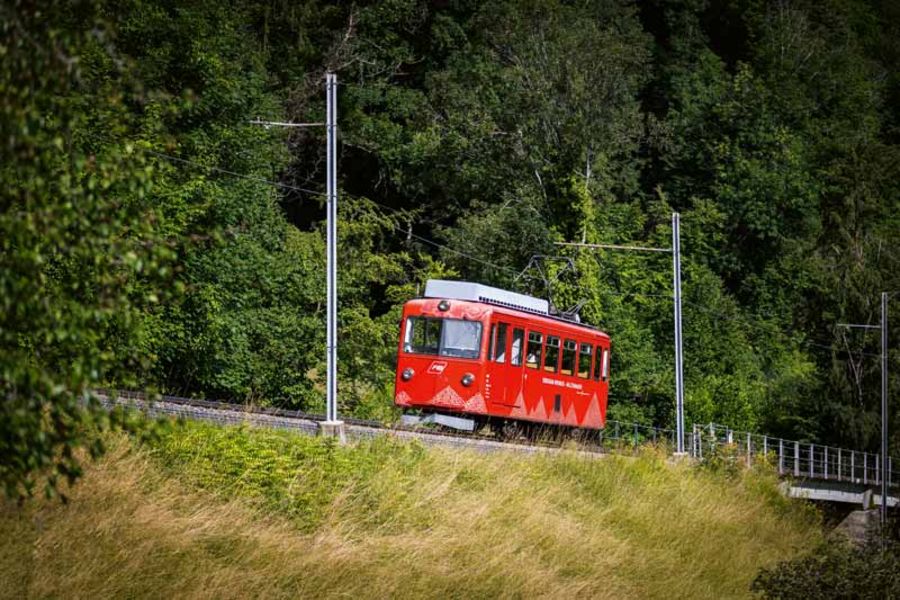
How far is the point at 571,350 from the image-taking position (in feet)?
104

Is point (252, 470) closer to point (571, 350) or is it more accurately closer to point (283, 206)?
point (571, 350)

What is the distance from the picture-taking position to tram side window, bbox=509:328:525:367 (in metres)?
29.0

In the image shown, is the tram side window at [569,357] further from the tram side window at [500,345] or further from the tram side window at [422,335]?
the tram side window at [422,335]

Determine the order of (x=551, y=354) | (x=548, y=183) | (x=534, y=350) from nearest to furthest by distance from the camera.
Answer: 1. (x=534, y=350)
2. (x=551, y=354)
3. (x=548, y=183)

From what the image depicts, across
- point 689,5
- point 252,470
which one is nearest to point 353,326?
point 252,470

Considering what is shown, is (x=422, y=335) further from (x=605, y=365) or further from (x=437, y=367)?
(x=605, y=365)

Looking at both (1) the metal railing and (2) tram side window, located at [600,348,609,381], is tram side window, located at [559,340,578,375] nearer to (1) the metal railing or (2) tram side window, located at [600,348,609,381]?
(2) tram side window, located at [600,348,609,381]

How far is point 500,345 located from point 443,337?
1209 mm

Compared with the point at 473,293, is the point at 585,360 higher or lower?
lower

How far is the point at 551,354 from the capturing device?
100 ft

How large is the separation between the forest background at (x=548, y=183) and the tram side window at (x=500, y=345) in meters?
6.67

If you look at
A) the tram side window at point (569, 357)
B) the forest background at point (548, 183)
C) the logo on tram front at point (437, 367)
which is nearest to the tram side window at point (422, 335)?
the logo on tram front at point (437, 367)

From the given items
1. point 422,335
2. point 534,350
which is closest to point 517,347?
point 534,350

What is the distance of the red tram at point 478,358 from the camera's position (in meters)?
28.5
